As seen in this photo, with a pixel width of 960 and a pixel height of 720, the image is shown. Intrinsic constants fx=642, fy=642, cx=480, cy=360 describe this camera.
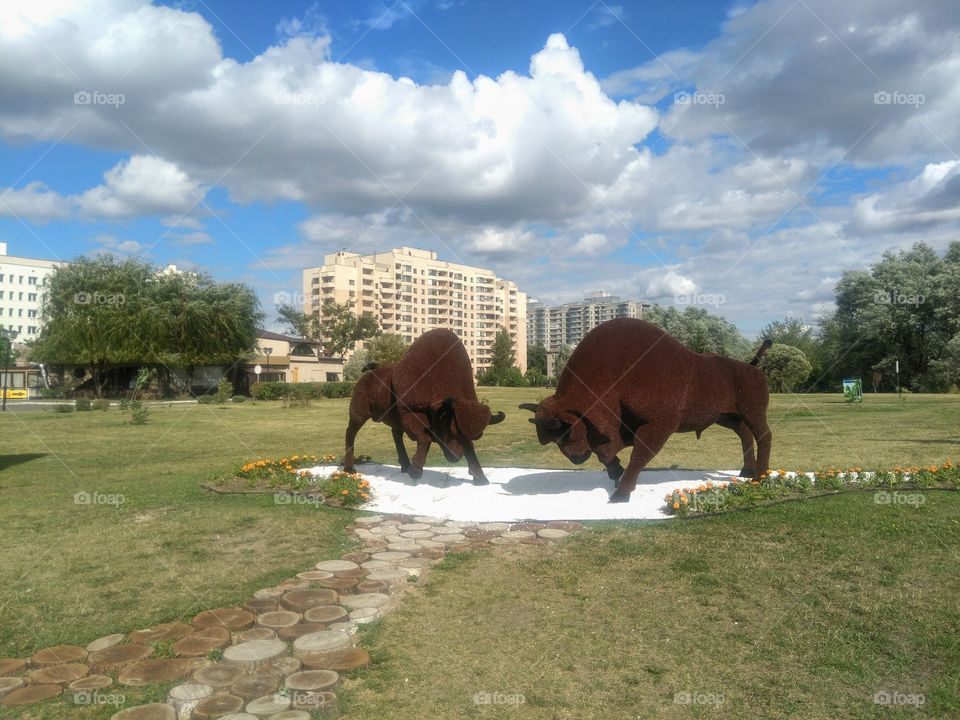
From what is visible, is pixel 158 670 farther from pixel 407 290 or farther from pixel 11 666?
pixel 407 290

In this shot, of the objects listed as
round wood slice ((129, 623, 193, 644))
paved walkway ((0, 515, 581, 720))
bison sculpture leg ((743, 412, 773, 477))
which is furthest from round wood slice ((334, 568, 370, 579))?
bison sculpture leg ((743, 412, 773, 477))

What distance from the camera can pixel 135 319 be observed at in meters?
44.1

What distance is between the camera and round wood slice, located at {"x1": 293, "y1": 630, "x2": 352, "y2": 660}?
4.76m

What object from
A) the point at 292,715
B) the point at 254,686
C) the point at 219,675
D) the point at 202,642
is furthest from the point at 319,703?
the point at 202,642

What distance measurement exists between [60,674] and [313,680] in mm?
1750

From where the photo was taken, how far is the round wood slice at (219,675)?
167 inches

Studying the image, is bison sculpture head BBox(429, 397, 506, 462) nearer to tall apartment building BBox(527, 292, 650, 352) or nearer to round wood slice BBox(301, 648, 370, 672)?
round wood slice BBox(301, 648, 370, 672)

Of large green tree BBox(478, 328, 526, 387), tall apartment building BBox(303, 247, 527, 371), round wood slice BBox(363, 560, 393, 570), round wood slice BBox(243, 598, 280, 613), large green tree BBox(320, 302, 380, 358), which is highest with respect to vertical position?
tall apartment building BBox(303, 247, 527, 371)

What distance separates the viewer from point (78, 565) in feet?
22.6

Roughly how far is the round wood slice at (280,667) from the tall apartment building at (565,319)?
560 feet

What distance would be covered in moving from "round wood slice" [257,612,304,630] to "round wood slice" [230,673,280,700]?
85 centimetres

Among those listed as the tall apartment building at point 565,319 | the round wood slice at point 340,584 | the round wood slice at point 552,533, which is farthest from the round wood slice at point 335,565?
the tall apartment building at point 565,319

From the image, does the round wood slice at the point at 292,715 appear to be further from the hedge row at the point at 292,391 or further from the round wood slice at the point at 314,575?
the hedge row at the point at 292,391

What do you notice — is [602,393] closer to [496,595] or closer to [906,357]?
[496,595]
